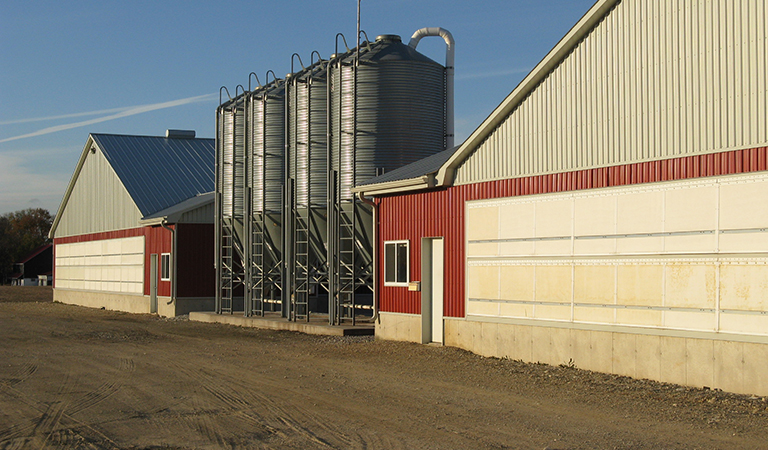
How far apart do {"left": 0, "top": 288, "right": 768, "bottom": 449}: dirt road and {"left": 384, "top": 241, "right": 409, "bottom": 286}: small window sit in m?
1.98

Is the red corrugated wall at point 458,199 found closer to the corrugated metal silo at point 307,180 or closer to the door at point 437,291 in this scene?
the door at point 437,291

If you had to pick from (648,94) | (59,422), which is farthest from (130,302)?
(648,94)

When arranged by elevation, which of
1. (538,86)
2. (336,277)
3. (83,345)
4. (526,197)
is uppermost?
(538,86)

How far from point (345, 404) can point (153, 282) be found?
25.7 metres

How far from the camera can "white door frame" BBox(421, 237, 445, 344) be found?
1917 cm

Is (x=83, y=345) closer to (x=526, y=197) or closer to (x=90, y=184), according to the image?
(x=526, y=197)

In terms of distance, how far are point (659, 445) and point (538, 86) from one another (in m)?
9.22

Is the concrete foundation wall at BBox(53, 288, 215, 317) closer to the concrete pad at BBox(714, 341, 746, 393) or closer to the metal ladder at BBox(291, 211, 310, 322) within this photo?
the metal ladder at BBox(291, 211, 310, 322)

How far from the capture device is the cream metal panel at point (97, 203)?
39.0 metres

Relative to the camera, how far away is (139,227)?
121ft

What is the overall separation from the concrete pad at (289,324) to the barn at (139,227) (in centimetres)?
367

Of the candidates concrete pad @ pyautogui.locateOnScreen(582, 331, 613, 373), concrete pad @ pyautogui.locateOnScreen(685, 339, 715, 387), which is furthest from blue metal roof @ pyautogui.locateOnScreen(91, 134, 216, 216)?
concrete pad @ pyautogui.locateOnScreen(685, 339, 715, 387)

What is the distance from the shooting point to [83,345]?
21016mm

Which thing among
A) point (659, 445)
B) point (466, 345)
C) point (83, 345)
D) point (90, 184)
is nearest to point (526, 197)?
point (466, 345)
